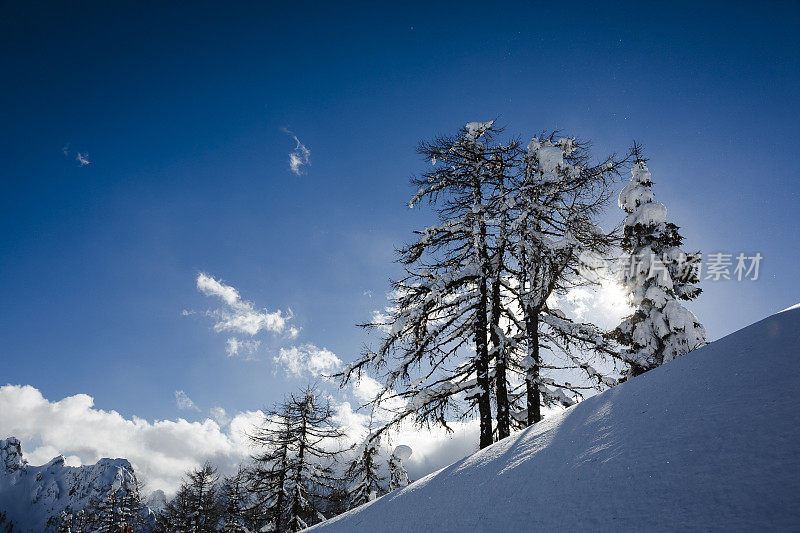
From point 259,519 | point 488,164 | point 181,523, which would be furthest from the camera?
point 181,523

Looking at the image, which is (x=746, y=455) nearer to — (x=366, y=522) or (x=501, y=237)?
(x=366, y=522)

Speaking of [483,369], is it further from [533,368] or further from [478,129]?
[478,129]

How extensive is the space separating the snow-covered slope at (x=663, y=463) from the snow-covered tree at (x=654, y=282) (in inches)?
347

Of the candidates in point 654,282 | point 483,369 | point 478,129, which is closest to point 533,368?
point 483,369

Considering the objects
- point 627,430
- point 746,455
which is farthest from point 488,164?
point 746,455

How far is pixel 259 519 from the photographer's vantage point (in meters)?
18.2

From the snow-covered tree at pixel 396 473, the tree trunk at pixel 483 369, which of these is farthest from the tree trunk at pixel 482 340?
the snow-covered tree at pixel 396 473

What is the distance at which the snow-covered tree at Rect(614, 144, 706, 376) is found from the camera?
11188 mm

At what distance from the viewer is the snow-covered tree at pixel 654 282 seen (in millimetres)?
A: 11188

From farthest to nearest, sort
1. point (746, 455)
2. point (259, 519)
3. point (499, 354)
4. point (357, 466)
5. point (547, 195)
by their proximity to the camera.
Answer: point (259, 519), point (357, 466), point (499, 354), point (547, 195), point (746, 455)

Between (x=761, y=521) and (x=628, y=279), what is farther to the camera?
(x=628, y=279)

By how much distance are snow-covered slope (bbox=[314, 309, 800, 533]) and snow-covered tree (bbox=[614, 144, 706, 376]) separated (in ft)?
28.9

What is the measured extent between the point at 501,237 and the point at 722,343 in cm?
507

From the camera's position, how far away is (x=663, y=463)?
2.38 meters
